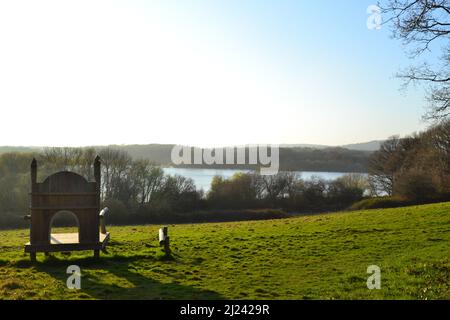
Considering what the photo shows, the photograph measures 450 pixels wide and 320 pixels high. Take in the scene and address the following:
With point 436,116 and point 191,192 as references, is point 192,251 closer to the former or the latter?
point 436,116

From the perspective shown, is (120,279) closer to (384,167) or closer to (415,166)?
(415,166)

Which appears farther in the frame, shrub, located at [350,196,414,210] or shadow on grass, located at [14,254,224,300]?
shrub, located at [350,196,414,210]

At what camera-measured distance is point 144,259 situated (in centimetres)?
1634

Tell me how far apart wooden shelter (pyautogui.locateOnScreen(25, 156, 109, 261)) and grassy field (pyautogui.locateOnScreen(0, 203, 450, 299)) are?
0.56 meters

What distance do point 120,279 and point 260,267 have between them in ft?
15.1

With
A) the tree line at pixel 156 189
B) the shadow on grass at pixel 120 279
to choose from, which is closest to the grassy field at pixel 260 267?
the shadow on grass at pixel 120 279

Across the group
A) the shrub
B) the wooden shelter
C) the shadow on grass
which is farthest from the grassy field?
the shrub

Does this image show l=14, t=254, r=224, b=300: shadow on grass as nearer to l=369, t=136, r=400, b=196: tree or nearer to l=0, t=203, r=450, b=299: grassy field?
l=0, t=203, r=450, b=299: grassy field

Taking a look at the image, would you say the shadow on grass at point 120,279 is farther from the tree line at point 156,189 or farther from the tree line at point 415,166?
the tree line at point 415,166

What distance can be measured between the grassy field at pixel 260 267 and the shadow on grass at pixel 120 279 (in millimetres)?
26

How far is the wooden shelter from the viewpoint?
50.7 ft

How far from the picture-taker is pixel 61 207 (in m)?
15.6

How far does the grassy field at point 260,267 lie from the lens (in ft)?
36.2
